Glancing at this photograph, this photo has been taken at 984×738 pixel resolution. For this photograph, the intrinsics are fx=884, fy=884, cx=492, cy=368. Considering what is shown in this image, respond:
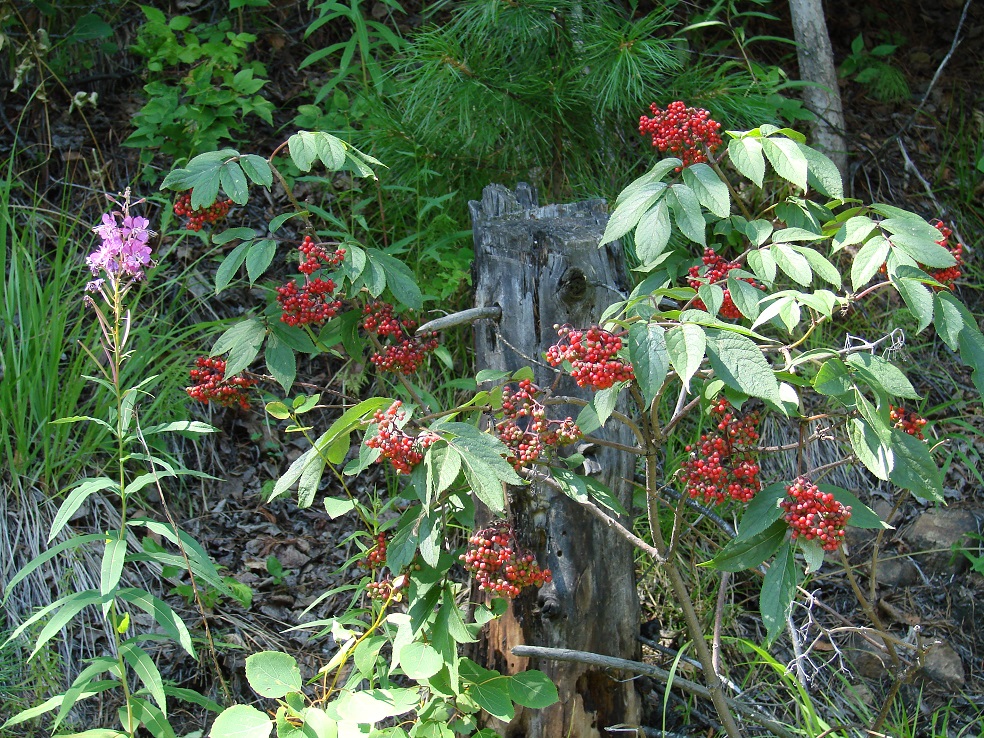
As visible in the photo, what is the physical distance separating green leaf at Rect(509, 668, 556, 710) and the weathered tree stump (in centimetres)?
23

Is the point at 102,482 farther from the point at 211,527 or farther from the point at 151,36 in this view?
the point at 151,36

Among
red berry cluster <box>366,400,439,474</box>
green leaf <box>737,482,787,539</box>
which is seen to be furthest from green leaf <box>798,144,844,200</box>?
red berry cluster <box>366,400,439,474</box>

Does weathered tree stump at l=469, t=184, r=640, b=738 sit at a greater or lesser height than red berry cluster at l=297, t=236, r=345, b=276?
lesser

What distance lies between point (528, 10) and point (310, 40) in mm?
1588

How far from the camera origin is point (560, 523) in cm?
212

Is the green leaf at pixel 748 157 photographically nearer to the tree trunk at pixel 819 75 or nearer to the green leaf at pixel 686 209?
the green leaf at pixel 686 209

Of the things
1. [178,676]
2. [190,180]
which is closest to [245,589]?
[178,676]

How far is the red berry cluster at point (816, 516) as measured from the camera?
151cm

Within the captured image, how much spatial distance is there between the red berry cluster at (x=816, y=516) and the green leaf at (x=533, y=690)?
2.16ft

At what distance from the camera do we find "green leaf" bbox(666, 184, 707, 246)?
1570 mm

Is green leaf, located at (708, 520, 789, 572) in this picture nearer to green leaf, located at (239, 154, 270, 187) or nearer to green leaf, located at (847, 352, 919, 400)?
green leaf, located at (847, 352, 919, 400)

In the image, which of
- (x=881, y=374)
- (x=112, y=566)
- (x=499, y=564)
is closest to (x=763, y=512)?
(x=881, y=374)

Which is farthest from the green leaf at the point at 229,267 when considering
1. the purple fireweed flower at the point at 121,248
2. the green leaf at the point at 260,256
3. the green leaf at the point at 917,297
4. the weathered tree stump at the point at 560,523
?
the green leaf at the point at 917,297

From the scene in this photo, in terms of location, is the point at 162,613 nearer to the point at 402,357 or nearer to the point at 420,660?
the point at 420,660
